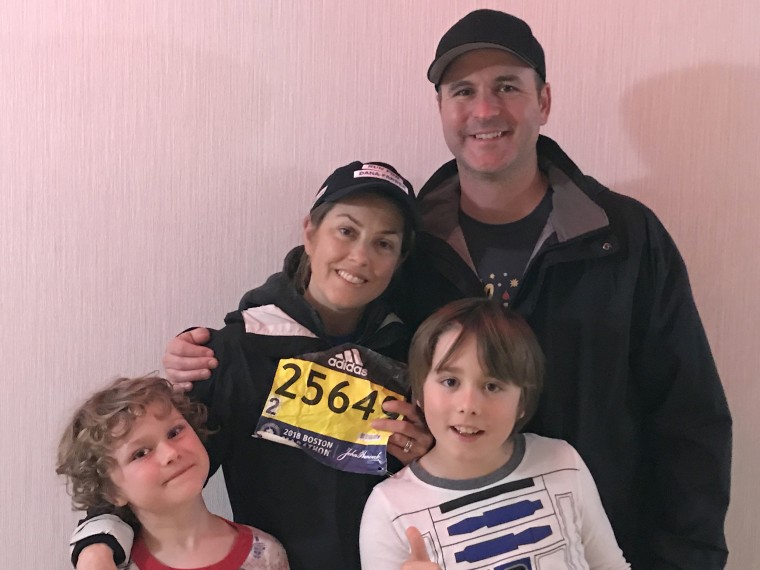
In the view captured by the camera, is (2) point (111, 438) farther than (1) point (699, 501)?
No

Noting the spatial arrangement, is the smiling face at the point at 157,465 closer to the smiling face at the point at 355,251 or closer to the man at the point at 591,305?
the man at the point at 591,305

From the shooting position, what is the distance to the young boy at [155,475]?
47.4 inches

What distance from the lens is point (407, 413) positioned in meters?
1.32

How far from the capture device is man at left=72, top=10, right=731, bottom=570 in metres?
1.37

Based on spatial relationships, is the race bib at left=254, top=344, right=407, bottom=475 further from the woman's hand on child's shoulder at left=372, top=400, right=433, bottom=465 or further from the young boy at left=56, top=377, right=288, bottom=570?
the young boy at left=56, top=377, right=288, bottom=570

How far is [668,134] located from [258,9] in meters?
1.10

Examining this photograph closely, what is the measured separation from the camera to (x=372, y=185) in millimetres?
1317

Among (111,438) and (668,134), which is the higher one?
(668,134)

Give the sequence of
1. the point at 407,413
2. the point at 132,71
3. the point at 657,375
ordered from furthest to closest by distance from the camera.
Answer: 1. the point at 132,71
2. the point at 657,375
3. the point at 407,413

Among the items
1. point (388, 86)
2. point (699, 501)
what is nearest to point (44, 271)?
point (388, 86)

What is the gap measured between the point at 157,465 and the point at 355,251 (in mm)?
559

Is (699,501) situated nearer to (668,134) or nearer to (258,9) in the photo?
(668,134)

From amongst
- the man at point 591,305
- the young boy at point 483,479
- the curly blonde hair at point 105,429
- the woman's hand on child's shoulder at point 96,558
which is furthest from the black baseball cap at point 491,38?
the woman's hand on child's shoulder at point 96,558

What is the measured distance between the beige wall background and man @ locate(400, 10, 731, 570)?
0.29 m
